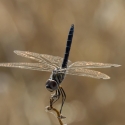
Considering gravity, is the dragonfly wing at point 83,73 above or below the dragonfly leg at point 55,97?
below

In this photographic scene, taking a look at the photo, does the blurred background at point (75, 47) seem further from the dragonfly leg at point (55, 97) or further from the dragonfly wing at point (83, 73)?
the dragonfly leg at point (55, 97)

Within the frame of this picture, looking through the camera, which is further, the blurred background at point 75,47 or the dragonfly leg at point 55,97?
the blurred background at point 75,47

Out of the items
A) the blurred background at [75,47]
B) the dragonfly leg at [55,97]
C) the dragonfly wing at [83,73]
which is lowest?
the blurred background at [75,47]

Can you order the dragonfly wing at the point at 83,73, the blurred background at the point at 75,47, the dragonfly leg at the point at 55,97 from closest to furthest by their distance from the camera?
the dragonfly leg at the point at 55,97 < the dragonfly wing at the point at 83,73 < the blurred background at the point at 75,47

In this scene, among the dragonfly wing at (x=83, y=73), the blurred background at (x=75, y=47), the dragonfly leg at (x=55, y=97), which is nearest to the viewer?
the dragonfly leg at (x=55, y=97)

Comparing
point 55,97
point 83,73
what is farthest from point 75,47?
point 55,97

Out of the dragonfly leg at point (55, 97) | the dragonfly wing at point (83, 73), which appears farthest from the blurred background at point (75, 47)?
the dragonfly leg at point (55, 97)

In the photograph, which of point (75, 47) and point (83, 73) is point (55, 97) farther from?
point (75, 47)

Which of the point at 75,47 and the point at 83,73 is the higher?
the point at 83,73

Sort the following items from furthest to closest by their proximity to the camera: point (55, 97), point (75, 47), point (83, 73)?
point (75, 47) < point (83, 73) < point (55, 97)
